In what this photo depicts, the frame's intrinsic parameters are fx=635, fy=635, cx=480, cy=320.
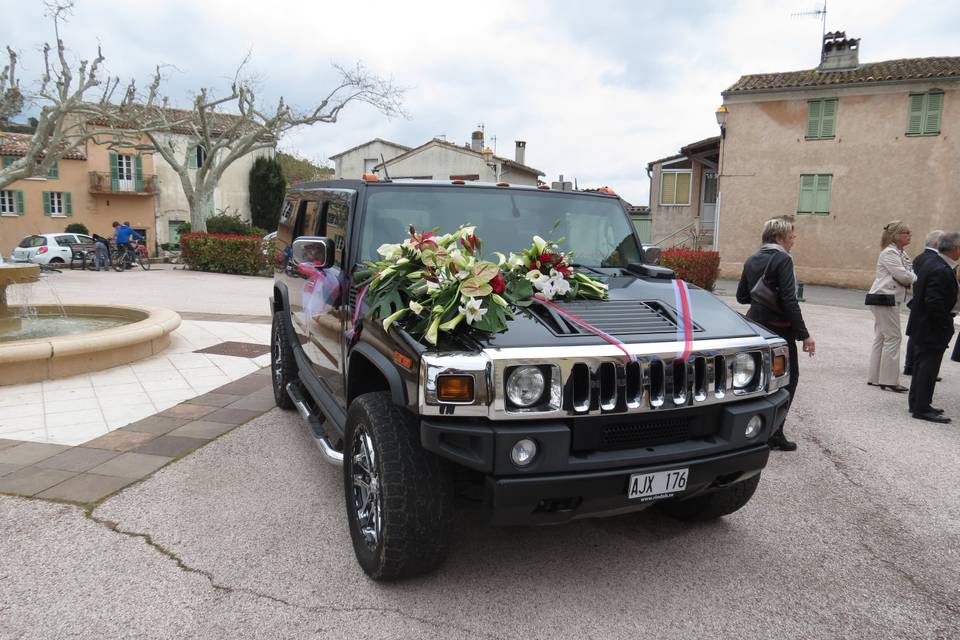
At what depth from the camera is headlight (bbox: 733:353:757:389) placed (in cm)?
287

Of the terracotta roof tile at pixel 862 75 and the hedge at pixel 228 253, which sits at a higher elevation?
the terracotta roof tile at pixel 862 75

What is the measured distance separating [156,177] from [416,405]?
44858 millimetres

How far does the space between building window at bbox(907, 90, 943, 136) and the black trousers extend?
862 inches

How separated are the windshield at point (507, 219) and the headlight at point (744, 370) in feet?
3.60

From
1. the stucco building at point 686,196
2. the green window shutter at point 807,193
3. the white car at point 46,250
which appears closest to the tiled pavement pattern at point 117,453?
the white car at point 46,250

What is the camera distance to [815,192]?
80.4 ft

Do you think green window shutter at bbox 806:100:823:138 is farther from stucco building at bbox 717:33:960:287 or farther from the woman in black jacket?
the woman in black jacket

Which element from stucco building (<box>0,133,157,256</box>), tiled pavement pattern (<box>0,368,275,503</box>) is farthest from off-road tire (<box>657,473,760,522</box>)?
stucco building (<box>0,133,157,256</box>)

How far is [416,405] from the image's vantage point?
254cm

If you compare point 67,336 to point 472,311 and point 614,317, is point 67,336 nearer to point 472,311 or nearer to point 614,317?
point 472,311

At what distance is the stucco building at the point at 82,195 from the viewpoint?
121 feet

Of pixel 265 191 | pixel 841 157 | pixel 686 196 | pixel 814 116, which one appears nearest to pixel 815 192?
pixel 841 157

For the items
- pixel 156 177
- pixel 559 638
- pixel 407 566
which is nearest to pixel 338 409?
pixel 407 566

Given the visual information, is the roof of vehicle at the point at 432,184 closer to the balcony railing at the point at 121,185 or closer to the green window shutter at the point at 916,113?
the green window shutter at the point at 916,113
